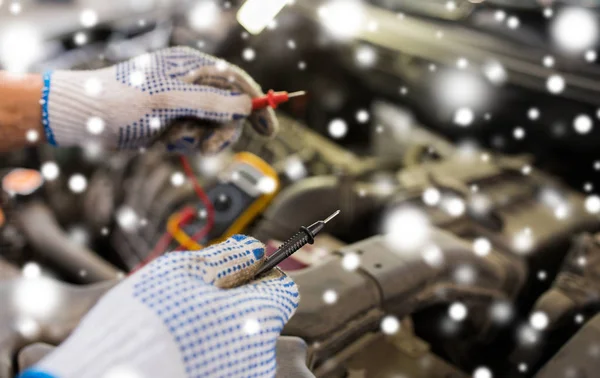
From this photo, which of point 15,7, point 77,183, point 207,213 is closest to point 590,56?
point 207,213

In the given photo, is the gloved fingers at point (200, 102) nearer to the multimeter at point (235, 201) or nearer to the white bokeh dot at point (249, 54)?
the multimeter at point (235, 201)

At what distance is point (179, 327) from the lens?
0.54 metres

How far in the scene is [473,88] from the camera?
56.5 inches

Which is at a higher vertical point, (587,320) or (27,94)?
(27,94)

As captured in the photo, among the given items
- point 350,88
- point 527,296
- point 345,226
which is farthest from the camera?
point 350,88

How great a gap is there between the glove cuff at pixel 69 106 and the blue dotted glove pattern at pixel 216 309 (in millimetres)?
477

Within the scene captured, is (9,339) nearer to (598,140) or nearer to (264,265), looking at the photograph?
(264,265)

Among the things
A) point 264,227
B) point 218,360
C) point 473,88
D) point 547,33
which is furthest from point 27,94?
point 547,33

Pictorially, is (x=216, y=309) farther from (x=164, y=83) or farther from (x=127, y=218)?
(x=127, y=218)

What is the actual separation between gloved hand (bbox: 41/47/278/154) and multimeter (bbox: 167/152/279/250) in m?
0.35

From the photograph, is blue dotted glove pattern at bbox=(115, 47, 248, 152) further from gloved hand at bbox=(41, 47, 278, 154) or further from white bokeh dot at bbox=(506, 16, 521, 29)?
white bokeh dot at bbox=(506, 16, 521, 29)

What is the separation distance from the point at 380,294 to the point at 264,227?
16.8 inches

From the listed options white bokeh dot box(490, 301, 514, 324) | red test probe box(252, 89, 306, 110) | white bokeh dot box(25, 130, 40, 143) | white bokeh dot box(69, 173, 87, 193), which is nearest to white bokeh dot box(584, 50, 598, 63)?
white bokeh dot box(490, 301, 514, 324)

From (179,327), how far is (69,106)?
608mm
